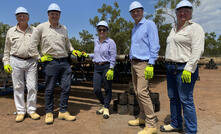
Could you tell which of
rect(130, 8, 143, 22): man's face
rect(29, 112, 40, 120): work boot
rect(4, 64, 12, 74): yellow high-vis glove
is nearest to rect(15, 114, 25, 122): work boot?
rect(29, 112, 40, 120): work boot

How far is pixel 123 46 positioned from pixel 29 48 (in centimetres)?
1988

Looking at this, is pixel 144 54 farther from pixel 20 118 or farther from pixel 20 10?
pixel 20 118

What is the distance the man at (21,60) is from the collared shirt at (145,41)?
2.18 m

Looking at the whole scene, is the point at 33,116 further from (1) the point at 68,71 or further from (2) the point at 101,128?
(2) the point at 101,128

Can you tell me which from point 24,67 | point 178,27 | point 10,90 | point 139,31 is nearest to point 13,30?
point 24,67

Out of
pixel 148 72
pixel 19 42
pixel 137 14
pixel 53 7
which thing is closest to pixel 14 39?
pixel 19 42

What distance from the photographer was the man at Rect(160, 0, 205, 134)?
95.6 inches

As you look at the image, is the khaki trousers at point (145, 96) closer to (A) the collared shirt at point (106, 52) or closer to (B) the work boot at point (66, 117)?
(A) the collared shirt at point (106, 52)

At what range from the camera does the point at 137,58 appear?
2924 millimetres

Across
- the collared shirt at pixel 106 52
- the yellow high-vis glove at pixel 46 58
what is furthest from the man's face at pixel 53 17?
the collared shirt at pixel 106 52

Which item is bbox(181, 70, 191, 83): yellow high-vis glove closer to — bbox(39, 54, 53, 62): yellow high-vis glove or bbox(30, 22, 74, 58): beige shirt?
bbox(30, 22, 74, 58): beige shirt

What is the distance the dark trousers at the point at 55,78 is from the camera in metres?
3.46

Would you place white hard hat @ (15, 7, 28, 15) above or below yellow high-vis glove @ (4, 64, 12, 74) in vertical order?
above

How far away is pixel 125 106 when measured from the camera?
397 centimetres
